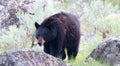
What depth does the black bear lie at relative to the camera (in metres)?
9.35

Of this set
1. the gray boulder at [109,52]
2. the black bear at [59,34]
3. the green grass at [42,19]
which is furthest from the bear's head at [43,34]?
the gray boulder at [109,52]

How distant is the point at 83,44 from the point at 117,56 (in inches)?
203

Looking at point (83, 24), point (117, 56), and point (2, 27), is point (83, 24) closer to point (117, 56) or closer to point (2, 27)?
point (2, 27)

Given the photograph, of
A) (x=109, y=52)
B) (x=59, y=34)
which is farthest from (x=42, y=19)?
(x=109, y=52)

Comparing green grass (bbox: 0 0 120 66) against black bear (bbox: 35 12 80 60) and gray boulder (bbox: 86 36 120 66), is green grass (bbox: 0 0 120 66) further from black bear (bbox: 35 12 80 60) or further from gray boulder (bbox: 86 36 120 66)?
black bear (bbox: 35 12 80 60)

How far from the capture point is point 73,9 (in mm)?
18688

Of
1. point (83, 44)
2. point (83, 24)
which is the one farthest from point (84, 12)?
point (83, 44)

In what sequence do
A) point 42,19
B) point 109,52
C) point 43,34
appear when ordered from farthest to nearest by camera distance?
point 42,19 → point 43,34 → point 109,52

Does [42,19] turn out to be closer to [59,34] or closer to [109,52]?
[59,34]

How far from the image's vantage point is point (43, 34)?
30.6ft

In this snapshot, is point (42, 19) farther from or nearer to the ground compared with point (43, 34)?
nearer to the ground

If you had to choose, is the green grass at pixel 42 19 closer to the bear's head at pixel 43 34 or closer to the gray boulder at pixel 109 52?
the gray boulder at pixel 109 52

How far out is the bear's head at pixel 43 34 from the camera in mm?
9281

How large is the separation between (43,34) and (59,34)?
357 millimetres
